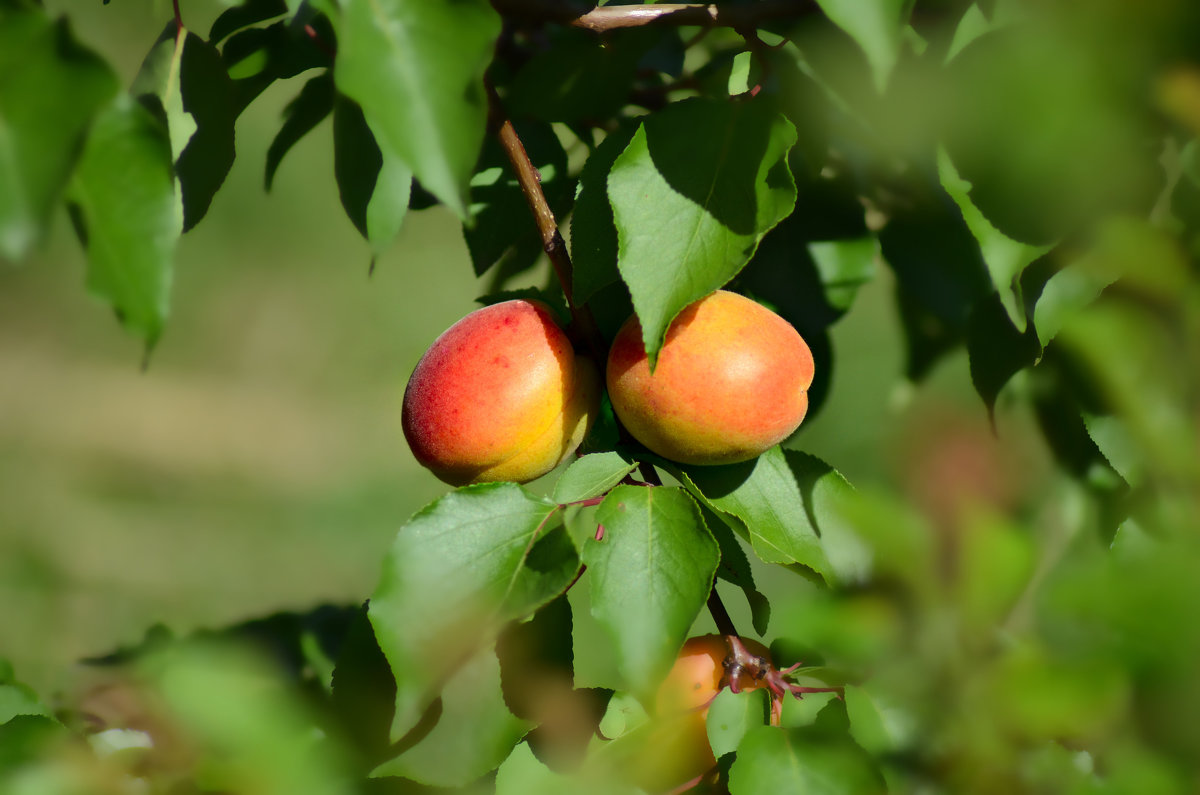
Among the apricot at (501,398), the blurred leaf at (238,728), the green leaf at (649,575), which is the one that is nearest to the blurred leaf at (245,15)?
the apricot at (501,398)

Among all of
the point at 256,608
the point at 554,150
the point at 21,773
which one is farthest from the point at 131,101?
the point at 256,608

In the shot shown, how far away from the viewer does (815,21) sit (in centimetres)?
89

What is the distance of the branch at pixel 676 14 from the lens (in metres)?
0.85

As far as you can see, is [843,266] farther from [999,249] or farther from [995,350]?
[999,249]

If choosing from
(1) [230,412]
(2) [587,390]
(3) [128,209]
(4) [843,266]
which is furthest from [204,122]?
(1) [230,412]

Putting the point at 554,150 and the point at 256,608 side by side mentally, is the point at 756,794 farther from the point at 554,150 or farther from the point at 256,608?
the point at 256,608

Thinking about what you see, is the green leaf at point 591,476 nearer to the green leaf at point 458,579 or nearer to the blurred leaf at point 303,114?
the green leaf at point 458,579

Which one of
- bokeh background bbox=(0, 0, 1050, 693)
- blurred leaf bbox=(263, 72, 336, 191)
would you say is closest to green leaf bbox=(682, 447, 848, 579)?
blurred leaf bbox=(263, 72, 336, 191)

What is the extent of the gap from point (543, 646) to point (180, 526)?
7.83 feet

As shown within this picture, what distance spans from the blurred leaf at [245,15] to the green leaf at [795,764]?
75 centimetres

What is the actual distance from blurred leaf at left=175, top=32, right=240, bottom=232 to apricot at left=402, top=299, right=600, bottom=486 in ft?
0.77

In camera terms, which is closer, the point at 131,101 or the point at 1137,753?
the point at 1137,753

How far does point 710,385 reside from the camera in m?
0.81

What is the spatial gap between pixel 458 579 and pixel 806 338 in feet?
1.64
